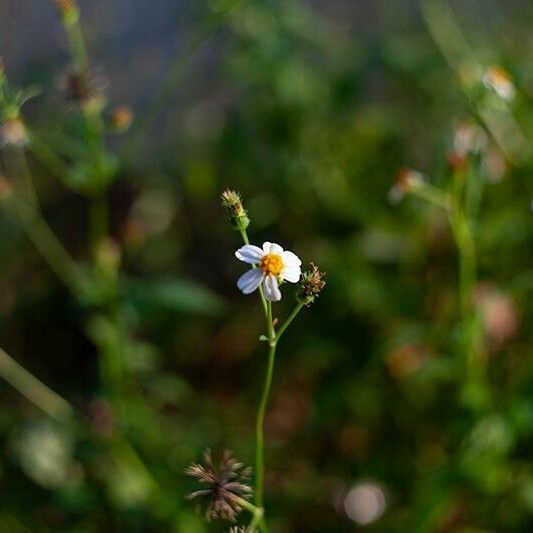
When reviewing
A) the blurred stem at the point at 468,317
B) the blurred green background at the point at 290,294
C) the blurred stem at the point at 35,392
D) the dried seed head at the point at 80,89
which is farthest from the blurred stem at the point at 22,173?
the blurred stem at the point at 468,317

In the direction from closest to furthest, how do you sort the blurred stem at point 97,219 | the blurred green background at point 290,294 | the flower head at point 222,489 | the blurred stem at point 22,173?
1. the flower head at point 222,489
2. the blurred green background at point 290,294
3. the blurred stem at point 97,219
4. the blurred stem at point 22,173

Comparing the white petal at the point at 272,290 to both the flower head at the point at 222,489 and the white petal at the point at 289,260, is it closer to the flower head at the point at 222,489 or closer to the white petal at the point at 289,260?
the white petal at the point at 289,260

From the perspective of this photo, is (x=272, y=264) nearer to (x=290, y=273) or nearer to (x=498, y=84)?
(x=290, y=273)

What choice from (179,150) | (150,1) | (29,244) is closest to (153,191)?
(179,150)

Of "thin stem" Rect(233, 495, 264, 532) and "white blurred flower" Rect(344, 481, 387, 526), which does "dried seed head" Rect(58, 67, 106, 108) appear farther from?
"white blurred flower" Rect(344, 481, 387, 526)

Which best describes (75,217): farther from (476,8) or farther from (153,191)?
(476,8)

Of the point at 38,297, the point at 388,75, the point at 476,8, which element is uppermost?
the point at 476,8

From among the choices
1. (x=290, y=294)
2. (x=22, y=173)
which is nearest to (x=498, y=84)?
(x=290, y=294)
